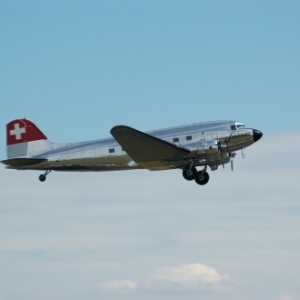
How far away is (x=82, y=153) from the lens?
42.9 metres

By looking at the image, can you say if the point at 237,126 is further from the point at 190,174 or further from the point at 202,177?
the point at 190,174

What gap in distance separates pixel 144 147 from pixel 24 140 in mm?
7885

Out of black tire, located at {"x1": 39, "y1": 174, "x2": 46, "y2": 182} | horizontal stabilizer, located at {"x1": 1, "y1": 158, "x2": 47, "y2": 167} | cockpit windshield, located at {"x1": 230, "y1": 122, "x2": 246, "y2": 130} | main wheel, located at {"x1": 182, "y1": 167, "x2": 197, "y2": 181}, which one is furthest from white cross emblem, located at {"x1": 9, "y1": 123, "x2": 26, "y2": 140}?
cockpit windshield, located at {"x1": 230, "y1": 122, "x2": 246, "y2": 130}

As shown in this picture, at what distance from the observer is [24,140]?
45.3m

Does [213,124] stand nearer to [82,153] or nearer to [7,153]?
[82,153]

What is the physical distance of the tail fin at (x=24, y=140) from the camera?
4475 cm

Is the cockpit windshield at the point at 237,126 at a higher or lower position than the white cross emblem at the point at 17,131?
lower

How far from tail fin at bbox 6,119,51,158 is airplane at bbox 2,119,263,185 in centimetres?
33

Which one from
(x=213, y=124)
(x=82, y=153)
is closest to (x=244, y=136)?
(x=213, y=124)

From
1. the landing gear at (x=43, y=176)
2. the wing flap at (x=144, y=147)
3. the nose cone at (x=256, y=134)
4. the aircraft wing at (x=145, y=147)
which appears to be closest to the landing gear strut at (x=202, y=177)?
the aircraft wing at (x=145, y=147)

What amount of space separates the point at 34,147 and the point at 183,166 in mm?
8383

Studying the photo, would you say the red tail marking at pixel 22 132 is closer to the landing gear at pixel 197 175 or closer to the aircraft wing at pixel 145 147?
the aircraft wing at pixel 145 147

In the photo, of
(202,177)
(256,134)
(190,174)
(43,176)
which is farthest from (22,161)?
(256,134)

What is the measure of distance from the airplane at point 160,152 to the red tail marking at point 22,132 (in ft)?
3.95
